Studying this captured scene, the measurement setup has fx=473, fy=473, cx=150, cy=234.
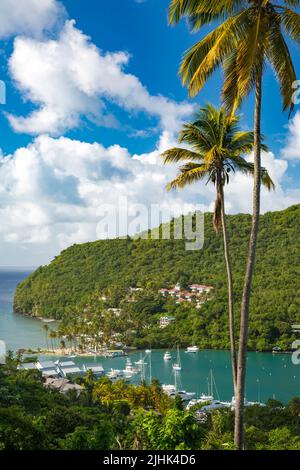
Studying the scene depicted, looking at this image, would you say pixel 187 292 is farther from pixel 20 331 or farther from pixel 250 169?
pixel 250 169

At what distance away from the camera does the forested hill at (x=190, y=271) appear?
56000 mm

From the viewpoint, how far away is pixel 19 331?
65125 millimetres

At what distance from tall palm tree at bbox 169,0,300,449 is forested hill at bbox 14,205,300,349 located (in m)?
47.3

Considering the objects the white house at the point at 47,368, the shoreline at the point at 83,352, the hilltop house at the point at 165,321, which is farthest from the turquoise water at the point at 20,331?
the hilltop house at the point at 165,321

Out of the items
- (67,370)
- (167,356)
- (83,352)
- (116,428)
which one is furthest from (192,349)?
(116,428)

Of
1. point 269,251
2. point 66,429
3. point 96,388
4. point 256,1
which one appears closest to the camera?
point 256,1

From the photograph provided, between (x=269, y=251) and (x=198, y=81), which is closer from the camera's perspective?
(x=198, y=81)

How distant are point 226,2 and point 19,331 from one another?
64.5m

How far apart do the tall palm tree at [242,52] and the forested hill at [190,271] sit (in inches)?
1862

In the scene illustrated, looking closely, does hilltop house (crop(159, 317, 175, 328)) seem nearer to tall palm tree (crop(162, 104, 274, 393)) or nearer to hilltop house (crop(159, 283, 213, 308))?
hilltop house (crop(159, 283, 213, 308))

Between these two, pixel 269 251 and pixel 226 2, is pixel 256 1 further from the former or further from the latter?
pixel 269 251
